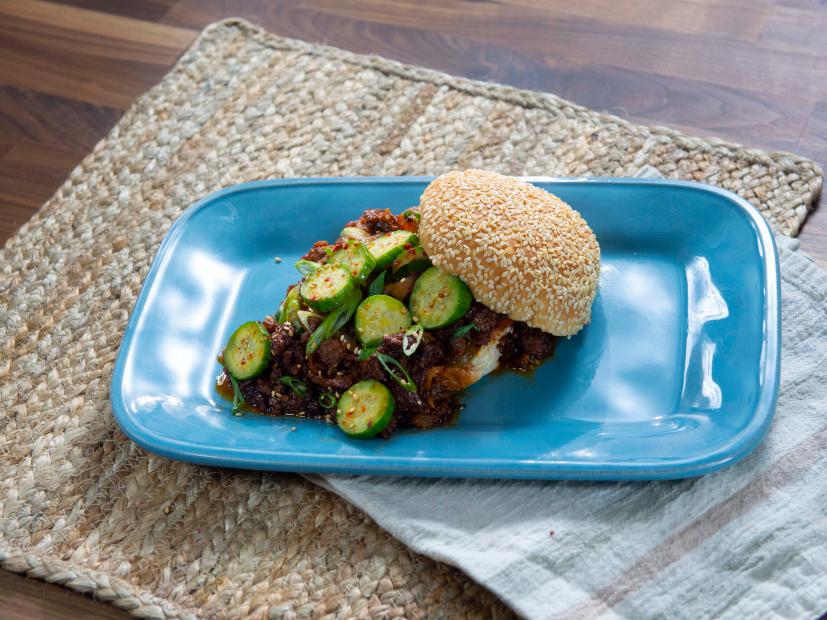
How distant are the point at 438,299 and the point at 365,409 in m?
0.38

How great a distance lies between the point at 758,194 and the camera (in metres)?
3.29

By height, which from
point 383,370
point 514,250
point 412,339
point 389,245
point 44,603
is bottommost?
point 44,603

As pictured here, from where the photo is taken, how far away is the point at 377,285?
8.80 ft

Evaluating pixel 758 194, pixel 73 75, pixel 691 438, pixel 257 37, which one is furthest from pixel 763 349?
pixel 73 75

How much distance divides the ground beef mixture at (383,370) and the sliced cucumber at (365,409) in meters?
0.04

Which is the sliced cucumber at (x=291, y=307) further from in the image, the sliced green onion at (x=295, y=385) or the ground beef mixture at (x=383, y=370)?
the sliced green onion at (x=295, y=385)

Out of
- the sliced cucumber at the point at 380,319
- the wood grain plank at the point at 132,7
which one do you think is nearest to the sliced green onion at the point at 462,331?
the sliced cucumber at the point at 380,319

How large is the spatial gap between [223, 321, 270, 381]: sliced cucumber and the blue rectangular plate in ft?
0.46

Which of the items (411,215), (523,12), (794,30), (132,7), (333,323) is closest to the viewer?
(333,323)

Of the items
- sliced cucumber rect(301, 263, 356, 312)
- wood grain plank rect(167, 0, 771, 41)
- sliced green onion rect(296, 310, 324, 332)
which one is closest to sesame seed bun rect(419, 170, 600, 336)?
sliced cucumber rect(301, 263, 356, 312)

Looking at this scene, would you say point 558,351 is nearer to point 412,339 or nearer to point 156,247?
point 412,339

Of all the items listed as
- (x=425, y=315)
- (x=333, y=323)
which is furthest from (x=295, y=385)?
(x=425, y=315)

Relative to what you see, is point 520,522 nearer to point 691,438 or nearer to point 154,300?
point 691,438

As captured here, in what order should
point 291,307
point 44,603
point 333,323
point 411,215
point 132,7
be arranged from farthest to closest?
point 132,7 < point 411,215 < point 291,307 < point 333,323 < point 44,603
